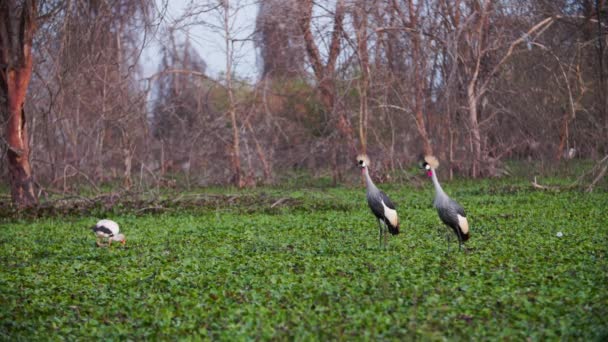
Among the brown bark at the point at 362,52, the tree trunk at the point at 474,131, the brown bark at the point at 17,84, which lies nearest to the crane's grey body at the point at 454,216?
the brown bark at the point at 17,84

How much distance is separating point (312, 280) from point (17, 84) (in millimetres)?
9592

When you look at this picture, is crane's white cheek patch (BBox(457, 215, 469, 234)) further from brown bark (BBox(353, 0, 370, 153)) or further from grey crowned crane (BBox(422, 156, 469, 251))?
brown bark (BBox(353, 0, 370, 153))

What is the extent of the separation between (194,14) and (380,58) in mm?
5075

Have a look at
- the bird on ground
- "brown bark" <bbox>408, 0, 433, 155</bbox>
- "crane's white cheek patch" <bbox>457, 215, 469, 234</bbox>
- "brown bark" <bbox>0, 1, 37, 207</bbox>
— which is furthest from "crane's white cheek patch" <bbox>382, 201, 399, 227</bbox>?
"brown bark" <bbox>408, 0, 433, 155</bbox>

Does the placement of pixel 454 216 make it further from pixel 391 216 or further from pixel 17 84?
pixel 17 84

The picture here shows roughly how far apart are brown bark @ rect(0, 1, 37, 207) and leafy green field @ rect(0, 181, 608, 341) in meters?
2.46

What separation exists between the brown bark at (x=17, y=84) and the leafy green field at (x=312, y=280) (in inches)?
96.7

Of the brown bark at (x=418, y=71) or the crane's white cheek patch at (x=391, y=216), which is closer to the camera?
the crane's white cheek patch at (x=391, y=216)

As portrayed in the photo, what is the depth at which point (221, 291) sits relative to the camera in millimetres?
7016

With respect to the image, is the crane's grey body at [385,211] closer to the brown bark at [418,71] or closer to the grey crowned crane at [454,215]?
the grey crowned crane at [454,215]

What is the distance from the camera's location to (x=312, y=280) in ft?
24.1

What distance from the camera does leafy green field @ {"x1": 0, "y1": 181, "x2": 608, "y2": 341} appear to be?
18.9 feet

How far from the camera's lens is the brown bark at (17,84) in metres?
14.4

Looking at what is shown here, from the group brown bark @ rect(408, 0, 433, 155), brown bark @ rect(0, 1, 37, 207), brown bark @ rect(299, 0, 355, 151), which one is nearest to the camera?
brown bark @ rect(0, 1, 37, 207)
